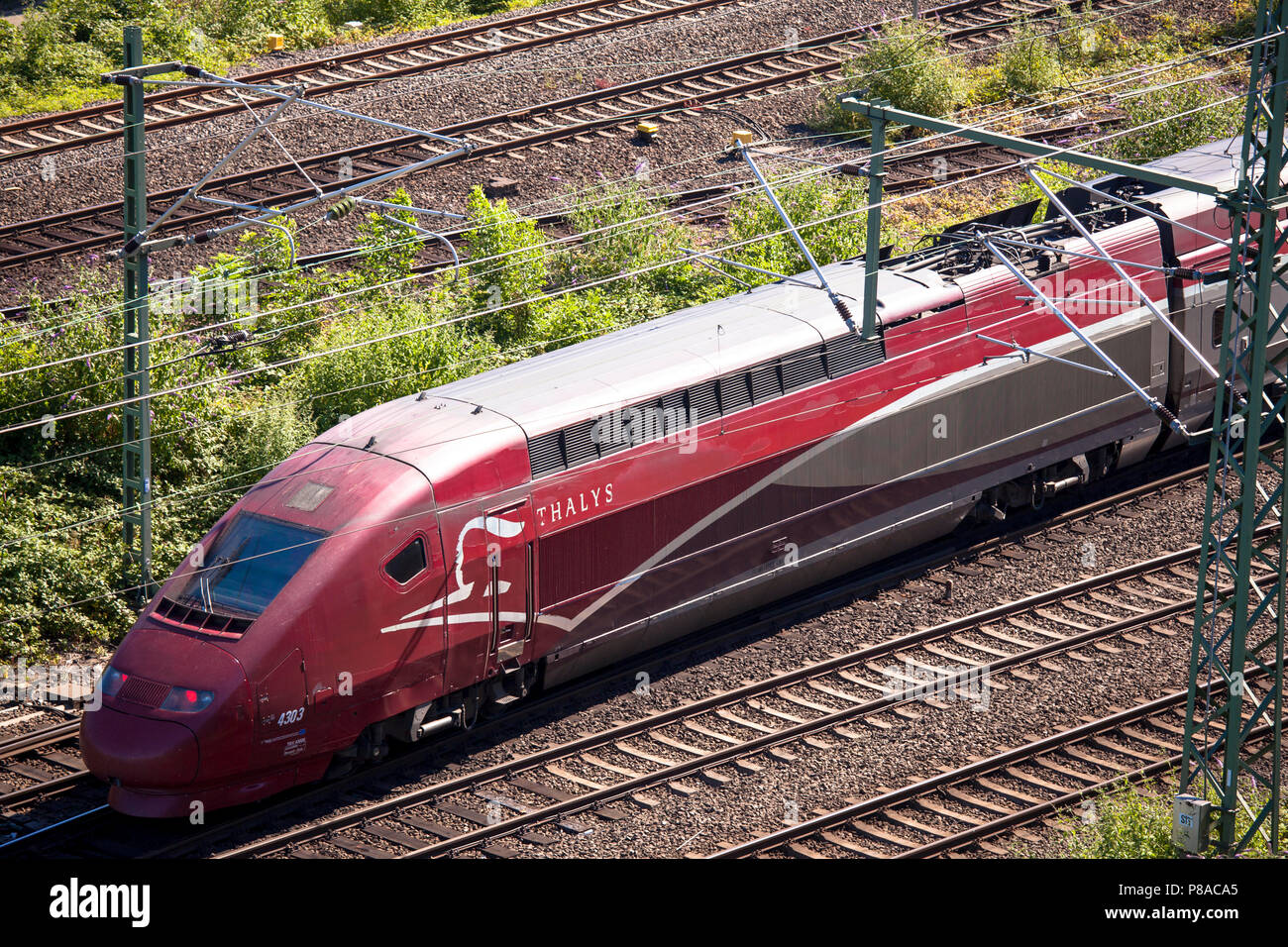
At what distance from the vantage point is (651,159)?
30531 millimetres

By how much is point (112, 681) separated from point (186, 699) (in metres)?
1.09

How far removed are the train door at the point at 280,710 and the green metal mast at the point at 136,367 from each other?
387 cm

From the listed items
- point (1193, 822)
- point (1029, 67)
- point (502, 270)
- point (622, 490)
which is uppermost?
point (1029, 67)

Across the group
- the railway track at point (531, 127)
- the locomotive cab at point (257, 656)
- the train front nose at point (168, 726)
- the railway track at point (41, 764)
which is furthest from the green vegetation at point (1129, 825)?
the railway track at point (531, 127)

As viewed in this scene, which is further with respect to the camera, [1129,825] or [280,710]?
[280,710]

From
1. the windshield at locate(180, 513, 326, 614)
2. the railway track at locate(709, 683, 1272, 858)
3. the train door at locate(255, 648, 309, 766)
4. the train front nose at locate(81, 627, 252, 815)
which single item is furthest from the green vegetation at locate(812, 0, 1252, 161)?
the train front nose at locate(81, 627, 252, 815)

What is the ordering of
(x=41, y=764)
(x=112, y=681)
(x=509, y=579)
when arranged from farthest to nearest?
(x=41, y=764) → (x=509, y=579) → (x=112, y=681)

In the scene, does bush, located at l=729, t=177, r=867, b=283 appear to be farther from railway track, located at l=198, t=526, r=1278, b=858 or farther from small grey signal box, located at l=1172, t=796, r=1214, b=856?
small grey signal box, located at l=1172, t=796, r=1214, b=856

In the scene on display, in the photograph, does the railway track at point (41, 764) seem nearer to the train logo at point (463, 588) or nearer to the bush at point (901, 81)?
the train logo at point (463, 588)

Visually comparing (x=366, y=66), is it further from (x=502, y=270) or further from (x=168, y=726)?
(x=168, y=726)

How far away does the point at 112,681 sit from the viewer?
16.1 metres

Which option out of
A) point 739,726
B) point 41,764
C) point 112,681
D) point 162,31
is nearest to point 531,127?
point 162,31

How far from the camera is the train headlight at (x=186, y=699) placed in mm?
15406

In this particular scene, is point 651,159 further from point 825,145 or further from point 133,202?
point 133,202
